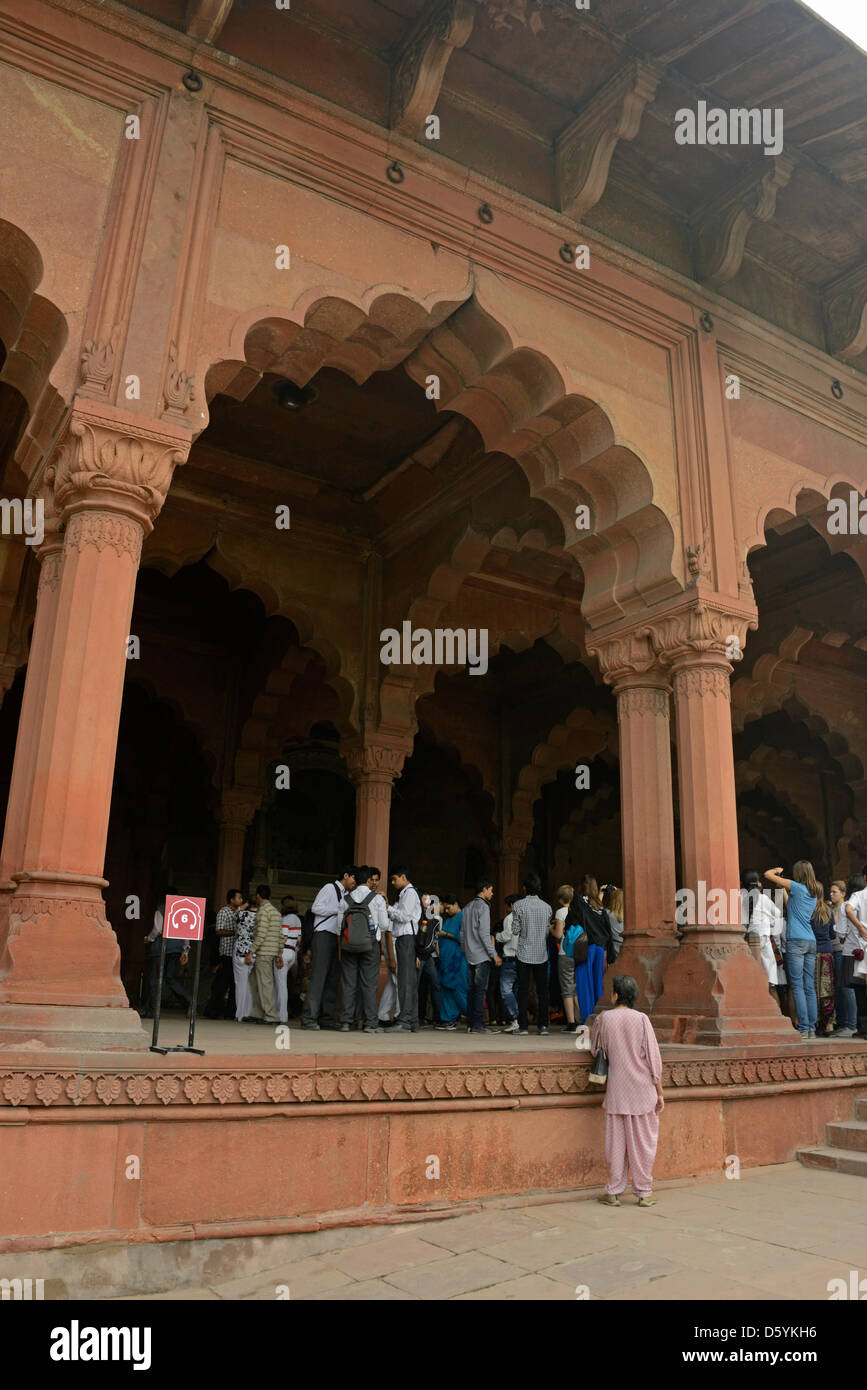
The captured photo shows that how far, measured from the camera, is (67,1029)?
4.16 m

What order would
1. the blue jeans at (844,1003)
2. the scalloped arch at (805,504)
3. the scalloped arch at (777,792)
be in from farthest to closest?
1. the scalloped arch at (777,792)
2. the blue jeans at (844,1003)
3. the scalloped arch at (805,504)

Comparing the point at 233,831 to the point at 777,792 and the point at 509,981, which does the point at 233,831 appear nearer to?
the point at 509,981

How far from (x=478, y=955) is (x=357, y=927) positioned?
1.56 m

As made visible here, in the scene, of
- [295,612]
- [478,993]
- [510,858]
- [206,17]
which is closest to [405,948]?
[478,993]

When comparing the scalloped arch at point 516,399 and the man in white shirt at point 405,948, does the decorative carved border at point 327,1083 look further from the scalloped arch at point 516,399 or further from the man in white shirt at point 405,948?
the scalloped arch at point 516,399

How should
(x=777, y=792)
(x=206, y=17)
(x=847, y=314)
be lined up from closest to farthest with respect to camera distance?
(x=206, y=17) < (x=847, y=314) < (x=777, y=792)

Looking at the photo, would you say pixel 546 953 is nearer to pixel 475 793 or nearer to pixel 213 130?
pixel 213 130

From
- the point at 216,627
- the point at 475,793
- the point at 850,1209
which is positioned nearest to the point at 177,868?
the point at 216,627

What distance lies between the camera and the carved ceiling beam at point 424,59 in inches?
241

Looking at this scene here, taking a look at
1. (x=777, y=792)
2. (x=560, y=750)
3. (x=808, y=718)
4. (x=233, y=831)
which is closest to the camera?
(x=233, y=831)

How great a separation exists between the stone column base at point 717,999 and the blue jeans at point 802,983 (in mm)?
1352

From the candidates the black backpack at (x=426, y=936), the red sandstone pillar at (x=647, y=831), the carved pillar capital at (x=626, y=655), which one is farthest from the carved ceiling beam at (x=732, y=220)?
the black backpack at (x=426, y=936)

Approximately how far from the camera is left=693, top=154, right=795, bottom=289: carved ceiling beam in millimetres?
7418

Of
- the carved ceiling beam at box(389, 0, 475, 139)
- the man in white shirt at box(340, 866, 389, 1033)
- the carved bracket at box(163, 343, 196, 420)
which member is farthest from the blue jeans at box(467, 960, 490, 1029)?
the carved ceiling beam at box(389, 0, 475, 139)
